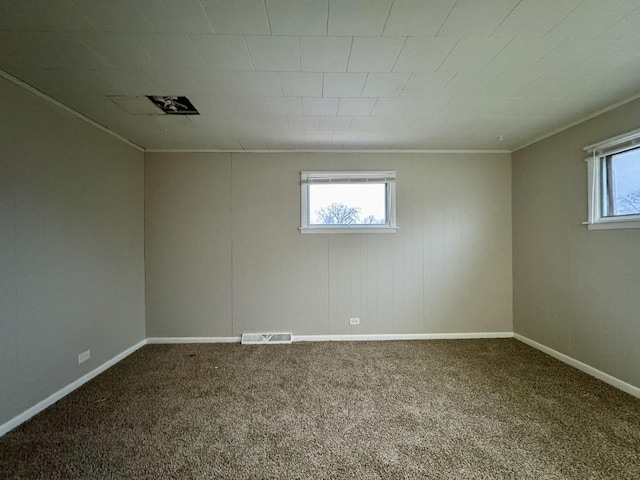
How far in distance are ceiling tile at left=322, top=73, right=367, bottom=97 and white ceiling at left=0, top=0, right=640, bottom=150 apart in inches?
0.5

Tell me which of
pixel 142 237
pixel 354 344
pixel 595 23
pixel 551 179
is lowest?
pixel 354 344

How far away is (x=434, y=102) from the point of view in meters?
2.35

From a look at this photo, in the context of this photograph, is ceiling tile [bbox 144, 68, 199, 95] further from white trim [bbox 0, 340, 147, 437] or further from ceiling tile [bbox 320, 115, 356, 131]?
white trim [bbox 0, 340, 147, 437]

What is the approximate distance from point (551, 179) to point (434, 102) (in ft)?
5.86

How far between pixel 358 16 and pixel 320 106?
0.99 metres

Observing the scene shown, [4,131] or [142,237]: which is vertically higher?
[4,131]

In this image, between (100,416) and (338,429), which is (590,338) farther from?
(100,416)

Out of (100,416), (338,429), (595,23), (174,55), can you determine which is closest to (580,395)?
(338,429)

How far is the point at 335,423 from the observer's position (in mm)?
1951

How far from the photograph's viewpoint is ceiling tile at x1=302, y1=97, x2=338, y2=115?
230 cm

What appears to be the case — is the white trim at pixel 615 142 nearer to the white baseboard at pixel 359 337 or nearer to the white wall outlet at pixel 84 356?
the white baseboard at pixel 359 337

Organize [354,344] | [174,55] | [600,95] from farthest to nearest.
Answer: [354,344]
[600,95]
[174,55]

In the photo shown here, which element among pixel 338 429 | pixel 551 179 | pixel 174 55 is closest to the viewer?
pixel 174 55

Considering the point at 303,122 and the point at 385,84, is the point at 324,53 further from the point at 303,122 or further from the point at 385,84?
the point at 303,122
